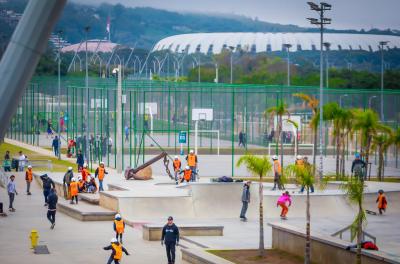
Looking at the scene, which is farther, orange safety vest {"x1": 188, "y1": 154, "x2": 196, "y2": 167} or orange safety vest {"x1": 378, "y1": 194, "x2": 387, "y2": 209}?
orange safety vest {"x1": 188, "y1": 154, "x2": 196, "y2": 167}

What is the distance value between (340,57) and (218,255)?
15958cm

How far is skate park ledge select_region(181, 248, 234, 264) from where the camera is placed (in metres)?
22.2

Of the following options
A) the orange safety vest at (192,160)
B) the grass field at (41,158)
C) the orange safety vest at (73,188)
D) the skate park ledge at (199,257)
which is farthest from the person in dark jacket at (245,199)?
the grass field at (41,158)

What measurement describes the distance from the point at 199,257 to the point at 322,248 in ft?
8.90

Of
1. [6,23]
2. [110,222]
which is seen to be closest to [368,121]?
[110,222]

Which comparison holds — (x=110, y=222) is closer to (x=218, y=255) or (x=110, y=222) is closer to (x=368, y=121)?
(x=218, y=255)

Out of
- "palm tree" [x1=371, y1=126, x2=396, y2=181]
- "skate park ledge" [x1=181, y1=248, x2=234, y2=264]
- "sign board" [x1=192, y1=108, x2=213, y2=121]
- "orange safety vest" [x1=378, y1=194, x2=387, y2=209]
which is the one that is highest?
"sign board" [x1=192, y1=108, x2=213, y2=121]

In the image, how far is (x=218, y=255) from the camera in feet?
79.2

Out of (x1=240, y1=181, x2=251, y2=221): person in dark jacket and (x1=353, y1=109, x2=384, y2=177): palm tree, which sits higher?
(x1=353, y1=109, x2=384, y2=177): palm tree

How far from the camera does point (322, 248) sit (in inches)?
881

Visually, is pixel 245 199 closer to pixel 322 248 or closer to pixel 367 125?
pixel 322 248

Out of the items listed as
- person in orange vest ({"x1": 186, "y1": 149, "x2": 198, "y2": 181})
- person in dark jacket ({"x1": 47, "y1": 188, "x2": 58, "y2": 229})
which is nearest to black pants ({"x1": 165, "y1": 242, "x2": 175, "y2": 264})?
person in dark jacket ({"x1": 47, "y1": 188, "x2": 58, "y2": 229})

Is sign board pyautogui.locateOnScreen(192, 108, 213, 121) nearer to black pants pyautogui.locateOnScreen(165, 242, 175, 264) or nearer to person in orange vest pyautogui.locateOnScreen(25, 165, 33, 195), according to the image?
person in orange vest pyautogui.locateOnScreen(25, 165, 33, 195)

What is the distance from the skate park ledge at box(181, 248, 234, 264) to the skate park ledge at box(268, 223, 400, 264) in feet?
6.65
